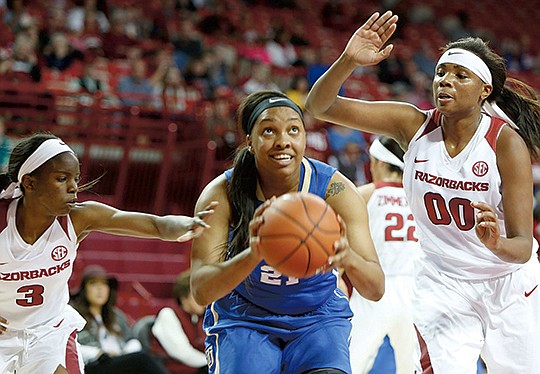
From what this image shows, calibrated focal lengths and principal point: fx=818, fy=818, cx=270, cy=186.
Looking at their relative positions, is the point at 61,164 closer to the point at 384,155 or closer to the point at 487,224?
the point at 487,224

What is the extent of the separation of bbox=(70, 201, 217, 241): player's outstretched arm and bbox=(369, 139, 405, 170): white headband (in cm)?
234

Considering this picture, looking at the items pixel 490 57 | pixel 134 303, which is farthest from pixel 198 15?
pixel 490 57

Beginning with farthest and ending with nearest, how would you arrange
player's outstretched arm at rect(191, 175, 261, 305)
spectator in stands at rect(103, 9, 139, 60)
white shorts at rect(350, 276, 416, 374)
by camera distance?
spectator in stands at rect(103, 9, 139, 60) < white shorts at rect(350, 276, 416, 374) < player's outstretched arm at rect(191, 175, 261, 305)

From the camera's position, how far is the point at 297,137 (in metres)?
3.60

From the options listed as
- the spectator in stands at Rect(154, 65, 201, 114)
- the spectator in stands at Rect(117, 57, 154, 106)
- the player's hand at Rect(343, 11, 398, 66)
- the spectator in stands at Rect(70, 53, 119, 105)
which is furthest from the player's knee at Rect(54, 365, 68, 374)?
the spectator in stands at Rect(117, 57, 154, 106)

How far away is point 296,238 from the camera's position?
303cm

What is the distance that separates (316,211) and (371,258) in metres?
0.53

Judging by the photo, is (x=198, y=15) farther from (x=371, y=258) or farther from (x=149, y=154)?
(x=371, y=258)

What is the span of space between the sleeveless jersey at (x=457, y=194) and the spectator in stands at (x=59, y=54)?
7.25 meters

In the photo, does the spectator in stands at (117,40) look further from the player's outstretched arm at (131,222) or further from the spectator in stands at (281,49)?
the player's outstretched arm at (131,222)

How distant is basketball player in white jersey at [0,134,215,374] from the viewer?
13.6 feet

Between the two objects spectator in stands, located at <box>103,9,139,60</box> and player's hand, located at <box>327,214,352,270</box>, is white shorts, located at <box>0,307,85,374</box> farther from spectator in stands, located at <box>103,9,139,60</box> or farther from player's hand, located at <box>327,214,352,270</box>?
spectator in stands, located at <box>103,9,139,60</box>

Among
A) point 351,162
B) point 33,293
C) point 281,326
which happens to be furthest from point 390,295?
point 351,162

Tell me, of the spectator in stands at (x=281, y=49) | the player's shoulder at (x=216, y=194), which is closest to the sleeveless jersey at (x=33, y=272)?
the player's shoulder at (x=216, y=194)
